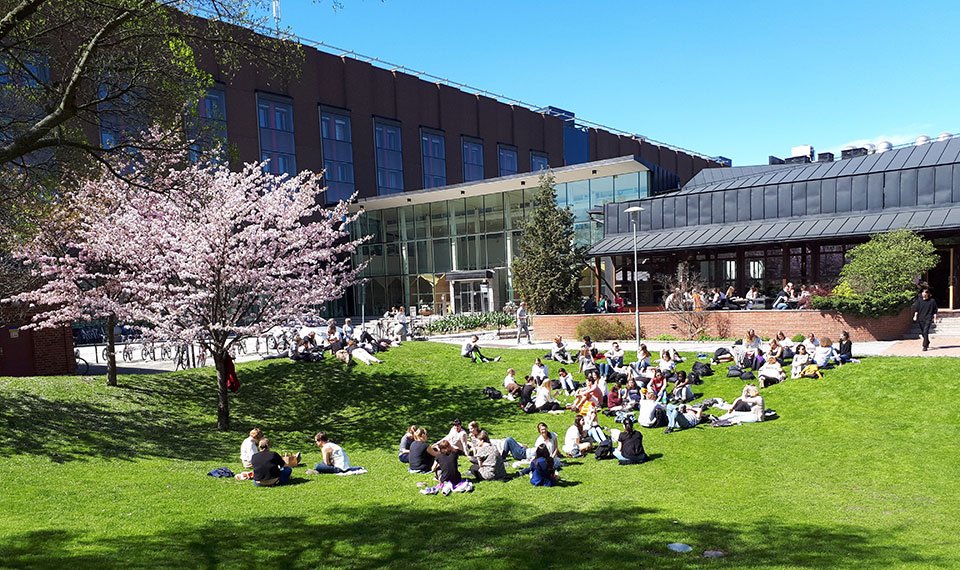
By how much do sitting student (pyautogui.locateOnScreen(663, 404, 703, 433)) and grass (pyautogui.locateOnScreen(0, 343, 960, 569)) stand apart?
0.32m

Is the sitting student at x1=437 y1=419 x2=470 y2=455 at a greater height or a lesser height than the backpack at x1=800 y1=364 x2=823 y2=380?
lesser

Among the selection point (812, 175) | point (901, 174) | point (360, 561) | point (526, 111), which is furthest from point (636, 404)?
point (526, 111)

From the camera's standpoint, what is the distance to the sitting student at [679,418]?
15.6m

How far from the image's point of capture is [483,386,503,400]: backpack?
20.8m

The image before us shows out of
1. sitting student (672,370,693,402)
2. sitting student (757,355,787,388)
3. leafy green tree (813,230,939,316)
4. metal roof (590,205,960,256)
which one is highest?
metal roof (590,205,960,256)

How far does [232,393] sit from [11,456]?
8.70 m

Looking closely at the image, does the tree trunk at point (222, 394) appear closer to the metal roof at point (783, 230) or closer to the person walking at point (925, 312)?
the person walking at point (925, 312)

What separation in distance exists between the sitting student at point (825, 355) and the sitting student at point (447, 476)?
37.8ft

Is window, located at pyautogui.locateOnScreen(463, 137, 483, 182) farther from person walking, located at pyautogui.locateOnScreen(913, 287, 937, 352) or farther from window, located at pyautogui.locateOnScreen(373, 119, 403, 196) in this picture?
person walking, located at pyautogui.locateOnScreen(913, 287, 937, 352)

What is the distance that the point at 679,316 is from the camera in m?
27.5

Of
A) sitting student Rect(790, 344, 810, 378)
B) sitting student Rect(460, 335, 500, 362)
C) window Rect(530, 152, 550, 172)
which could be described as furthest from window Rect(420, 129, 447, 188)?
sitting student Rect(790, 344, 810, 378)

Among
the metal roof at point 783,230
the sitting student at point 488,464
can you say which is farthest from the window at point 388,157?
the sitting student at point 488,464

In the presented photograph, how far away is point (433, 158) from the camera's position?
66875 mm

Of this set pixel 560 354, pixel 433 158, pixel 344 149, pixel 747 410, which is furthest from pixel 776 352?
Result: pixel 433 158
